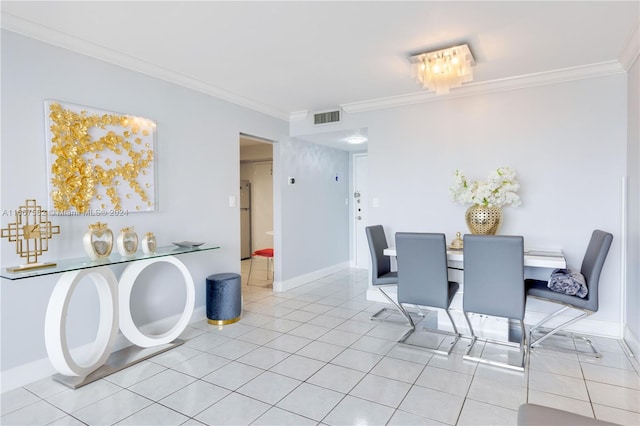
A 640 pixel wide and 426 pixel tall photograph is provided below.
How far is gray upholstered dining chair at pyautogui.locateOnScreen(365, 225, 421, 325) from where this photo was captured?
3.44 meters

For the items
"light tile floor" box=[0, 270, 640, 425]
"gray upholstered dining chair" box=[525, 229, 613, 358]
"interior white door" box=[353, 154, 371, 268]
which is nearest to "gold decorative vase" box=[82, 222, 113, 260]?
"light tile floor" box=[0, 270, 640, 425]

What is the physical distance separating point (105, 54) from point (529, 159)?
3.82m

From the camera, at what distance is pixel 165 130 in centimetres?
329

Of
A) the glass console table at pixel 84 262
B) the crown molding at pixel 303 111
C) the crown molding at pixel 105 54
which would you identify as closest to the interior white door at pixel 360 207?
the crown molding at pixel 303 111

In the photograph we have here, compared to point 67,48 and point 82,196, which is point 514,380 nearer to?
point 82,196

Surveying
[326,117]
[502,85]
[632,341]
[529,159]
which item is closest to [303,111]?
[326,117]

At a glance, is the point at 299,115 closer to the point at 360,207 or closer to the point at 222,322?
the point at 360,207

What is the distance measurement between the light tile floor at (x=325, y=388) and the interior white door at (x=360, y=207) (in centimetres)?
305

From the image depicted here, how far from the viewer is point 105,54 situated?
2.78 meters

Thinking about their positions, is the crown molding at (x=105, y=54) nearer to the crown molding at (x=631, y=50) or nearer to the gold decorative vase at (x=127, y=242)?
the gold decorative vase at (x=127, y=242)

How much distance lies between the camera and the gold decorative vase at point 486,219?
10.7 ft

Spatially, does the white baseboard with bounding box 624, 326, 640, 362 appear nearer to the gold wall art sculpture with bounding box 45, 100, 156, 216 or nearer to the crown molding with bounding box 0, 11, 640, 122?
the crown molding with bounding box 0, 11, 640, 122

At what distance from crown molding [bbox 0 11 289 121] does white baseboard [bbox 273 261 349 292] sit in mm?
2339

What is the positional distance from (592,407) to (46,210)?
3.65 m
